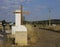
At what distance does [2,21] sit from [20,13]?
8.60 m

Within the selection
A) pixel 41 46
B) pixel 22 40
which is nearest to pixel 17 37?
pixel 22 40

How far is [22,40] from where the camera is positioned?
52.9ft

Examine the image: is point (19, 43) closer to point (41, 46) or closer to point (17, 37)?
point (17, 37)

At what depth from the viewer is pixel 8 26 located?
124 feet

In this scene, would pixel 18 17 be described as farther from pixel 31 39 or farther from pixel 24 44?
pixel 24 44

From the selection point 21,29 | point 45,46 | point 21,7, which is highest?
point 21,7

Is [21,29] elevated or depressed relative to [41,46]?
elevated

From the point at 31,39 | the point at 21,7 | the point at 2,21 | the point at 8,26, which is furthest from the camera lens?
the point at 8,26

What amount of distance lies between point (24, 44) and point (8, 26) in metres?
21.9

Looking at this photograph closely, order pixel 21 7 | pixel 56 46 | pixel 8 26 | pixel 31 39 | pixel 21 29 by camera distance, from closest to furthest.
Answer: pixel 56 46 → pixel 21 29 → pixel 31 39 → pixel 21 7 → pixel 8 26

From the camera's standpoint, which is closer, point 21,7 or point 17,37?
point 17,37

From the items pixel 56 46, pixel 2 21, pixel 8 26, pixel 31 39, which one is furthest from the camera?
pixel 8 26

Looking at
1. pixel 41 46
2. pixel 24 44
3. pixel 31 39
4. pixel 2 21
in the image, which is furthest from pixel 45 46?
pixel 2 21

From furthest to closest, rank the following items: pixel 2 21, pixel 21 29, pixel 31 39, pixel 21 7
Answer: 1. pixel 2 21
2. pixel 21 7
3. pixel 31 39
4. pixel 21 29
